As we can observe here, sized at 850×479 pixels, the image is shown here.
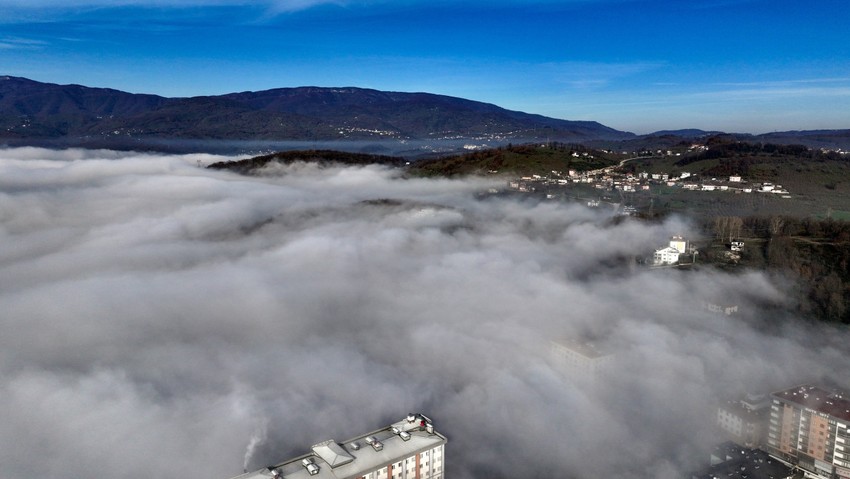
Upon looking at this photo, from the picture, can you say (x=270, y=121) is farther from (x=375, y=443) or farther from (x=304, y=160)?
(x=375, y=443)

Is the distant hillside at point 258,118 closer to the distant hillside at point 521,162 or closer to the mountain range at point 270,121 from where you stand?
the mountain range at point 270,121

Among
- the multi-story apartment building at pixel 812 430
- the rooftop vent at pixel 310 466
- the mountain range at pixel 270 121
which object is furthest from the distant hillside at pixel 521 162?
the rooftop vent at pixel 310 466

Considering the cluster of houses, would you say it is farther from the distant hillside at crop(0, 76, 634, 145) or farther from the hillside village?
the distant hillside at crop(0, 76, 634, 145)

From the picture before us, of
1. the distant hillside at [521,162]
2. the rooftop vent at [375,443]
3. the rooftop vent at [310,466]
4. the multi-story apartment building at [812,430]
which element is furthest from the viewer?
the distant hillside at [521,162]

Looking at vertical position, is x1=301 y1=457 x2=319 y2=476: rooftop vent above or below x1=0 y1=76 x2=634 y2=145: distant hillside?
below

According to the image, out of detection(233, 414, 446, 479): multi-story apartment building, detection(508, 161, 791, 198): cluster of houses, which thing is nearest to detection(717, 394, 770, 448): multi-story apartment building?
detection(233, 414, 446, 479): multi-story apartment building

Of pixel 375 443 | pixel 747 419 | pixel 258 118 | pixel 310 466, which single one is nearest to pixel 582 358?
pixel 747 419
